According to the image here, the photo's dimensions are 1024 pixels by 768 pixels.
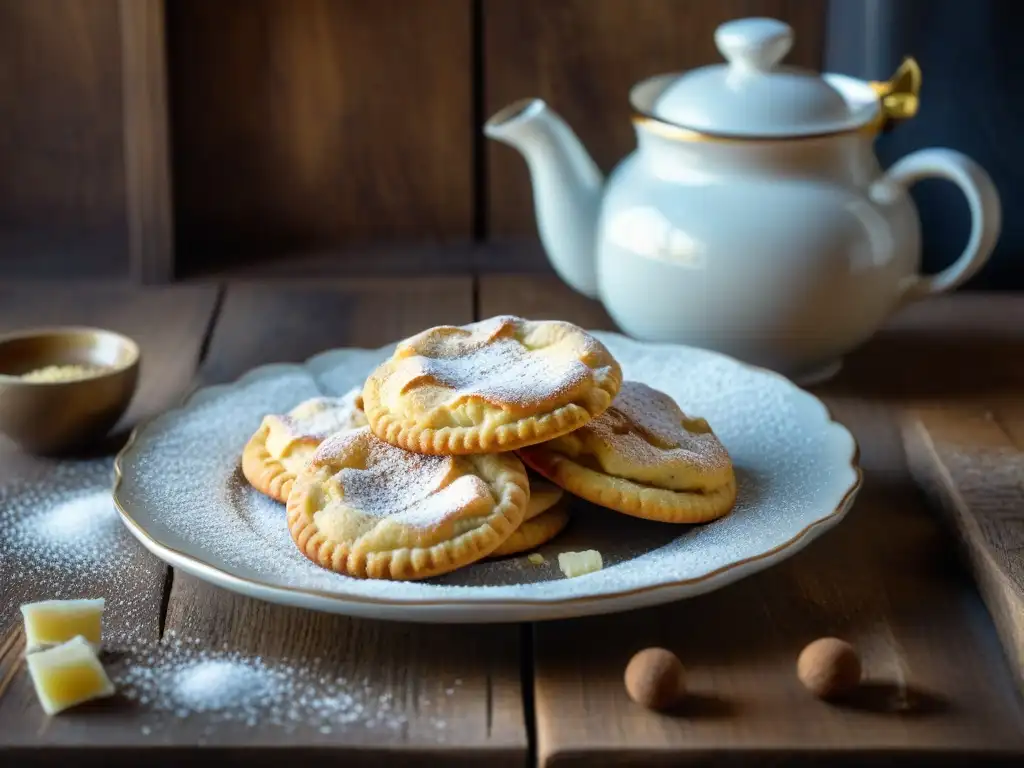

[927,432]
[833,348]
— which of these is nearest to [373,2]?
[833,348]

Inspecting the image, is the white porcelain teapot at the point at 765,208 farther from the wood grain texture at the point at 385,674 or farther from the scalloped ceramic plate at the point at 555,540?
the wood grain texture at the point at 385,674

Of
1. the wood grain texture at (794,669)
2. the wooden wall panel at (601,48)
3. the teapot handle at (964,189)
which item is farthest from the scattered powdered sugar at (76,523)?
the wooden wall panel at (601,48)

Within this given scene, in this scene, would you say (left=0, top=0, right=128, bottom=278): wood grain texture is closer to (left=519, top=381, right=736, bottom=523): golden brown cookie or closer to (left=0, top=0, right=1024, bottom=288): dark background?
(left=0, top=0, right=1024, bottom=288): dark background

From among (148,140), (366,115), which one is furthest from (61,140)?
(366,115)

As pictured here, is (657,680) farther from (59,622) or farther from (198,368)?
(198,368)

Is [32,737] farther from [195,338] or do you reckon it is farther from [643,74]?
[643,74]

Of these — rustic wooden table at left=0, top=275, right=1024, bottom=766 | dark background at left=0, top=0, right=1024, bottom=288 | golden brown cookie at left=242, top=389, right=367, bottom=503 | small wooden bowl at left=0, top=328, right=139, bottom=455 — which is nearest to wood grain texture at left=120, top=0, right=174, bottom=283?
dark background at left=0, top=0, right=1024, bottom=288
